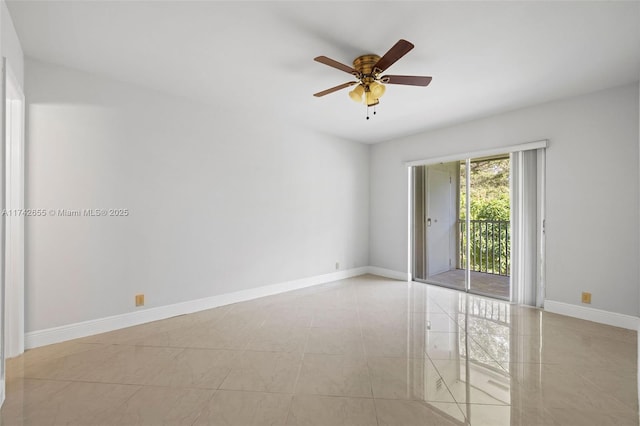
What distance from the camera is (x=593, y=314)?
3.10 m

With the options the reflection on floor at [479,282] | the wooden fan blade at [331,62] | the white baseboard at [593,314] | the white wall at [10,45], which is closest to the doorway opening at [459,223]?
the reflection on floor at [479,282]

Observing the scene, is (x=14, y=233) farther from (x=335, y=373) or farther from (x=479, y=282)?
(x=479, y=282)

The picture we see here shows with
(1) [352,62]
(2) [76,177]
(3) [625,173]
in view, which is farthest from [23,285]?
(3) [625,173]

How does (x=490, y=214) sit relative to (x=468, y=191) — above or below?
below

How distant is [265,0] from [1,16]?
1.71 m

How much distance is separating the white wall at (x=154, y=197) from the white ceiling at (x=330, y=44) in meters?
0.35

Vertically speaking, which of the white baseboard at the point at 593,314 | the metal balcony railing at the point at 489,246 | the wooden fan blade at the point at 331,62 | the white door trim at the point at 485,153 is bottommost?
the white baseboard at the point at 593,314

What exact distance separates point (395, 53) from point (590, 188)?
9.42 feet

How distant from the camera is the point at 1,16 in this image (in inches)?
71.8

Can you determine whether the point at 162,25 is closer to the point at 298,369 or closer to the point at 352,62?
the point at 352,62

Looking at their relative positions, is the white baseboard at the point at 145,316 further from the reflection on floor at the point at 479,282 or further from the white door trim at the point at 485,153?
the white door trim at the point at 485,153

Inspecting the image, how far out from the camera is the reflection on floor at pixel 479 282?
4.31m

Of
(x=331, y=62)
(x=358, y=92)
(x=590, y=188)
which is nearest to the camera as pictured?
(x=331, y=62)

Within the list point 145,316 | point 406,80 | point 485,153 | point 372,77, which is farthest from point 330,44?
point 145,316
